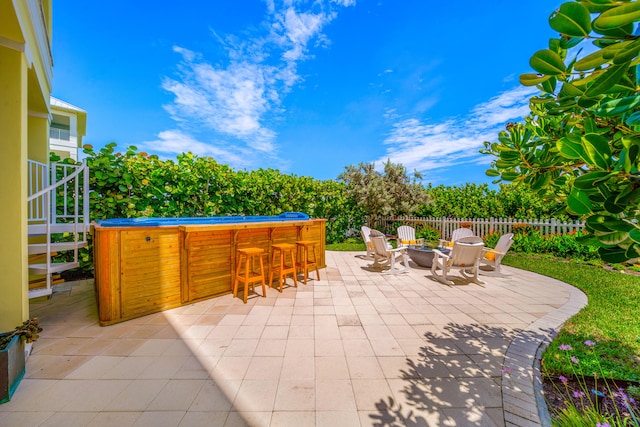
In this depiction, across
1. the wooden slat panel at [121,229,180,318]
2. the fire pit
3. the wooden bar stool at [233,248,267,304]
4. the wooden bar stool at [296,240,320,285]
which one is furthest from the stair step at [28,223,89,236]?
the fire pit

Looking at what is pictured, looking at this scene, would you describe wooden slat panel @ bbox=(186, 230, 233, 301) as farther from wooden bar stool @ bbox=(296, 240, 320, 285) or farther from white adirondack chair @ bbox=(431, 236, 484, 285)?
white adirondack chair @ bbox=(431, 236, 484, 285)

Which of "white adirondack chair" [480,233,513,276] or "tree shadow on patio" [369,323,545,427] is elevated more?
"white adirondack chair" [480,233,513,276]

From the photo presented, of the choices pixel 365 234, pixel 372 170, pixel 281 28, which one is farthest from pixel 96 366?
pixel 372 170

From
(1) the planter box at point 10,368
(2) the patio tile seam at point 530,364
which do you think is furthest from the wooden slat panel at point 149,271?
(2) the patio tile seam at point 530,364

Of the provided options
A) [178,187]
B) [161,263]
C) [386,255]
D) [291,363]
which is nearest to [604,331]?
[386,255]

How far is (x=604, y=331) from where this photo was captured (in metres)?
3.14

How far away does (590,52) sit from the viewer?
99cm

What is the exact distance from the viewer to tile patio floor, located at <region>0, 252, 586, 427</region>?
5.92 feet

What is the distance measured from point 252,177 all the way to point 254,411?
639 cm

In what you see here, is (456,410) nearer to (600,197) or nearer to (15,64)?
(600,197)

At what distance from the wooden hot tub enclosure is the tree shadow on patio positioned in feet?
11.0

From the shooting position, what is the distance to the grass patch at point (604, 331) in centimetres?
237

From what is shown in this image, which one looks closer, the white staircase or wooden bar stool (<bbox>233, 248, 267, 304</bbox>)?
the white staircase

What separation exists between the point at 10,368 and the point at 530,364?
188 inches
